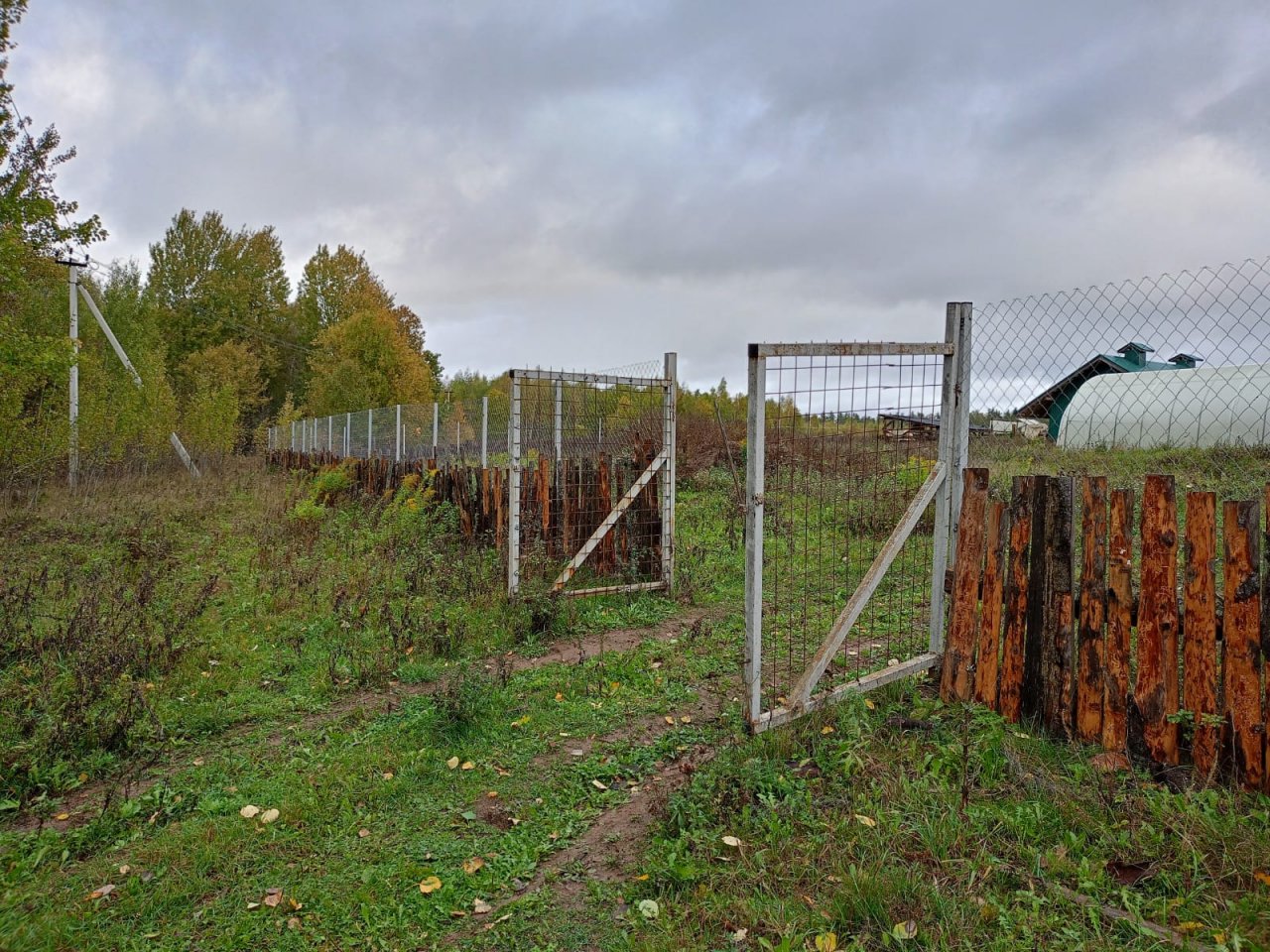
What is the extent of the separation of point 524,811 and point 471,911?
2.22ft

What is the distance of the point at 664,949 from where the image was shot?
2449mm

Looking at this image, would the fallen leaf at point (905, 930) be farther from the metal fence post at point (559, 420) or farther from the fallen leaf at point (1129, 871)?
the metal fence post at point (559, 420)

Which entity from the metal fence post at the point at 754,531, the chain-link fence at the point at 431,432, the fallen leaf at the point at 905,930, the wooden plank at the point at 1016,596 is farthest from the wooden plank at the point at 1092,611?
the chain-link fence at the point at 431,432

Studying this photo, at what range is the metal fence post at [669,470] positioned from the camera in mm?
7137

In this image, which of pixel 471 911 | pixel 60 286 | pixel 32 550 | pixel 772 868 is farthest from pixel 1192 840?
pixel 60 286

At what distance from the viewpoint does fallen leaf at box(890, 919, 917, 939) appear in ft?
7.65

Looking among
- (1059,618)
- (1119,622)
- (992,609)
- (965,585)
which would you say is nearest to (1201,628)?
(1119,622)

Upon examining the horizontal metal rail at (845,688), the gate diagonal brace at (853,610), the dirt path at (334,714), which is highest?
the gate diagonal brace at (853,610)

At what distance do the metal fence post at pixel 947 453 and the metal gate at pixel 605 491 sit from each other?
11.0 feet

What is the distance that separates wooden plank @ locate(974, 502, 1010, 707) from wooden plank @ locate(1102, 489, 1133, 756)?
49 cm

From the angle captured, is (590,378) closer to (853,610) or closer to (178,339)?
(853,610)

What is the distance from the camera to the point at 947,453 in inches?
160

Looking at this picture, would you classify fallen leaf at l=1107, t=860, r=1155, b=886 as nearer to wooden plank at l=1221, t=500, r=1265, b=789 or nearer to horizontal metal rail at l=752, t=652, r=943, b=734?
wooden plank at l=1221, t=500, r=1265, b=789

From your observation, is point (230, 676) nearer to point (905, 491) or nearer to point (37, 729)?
point (37, 729)
